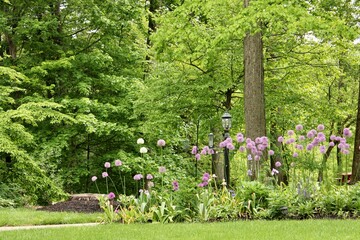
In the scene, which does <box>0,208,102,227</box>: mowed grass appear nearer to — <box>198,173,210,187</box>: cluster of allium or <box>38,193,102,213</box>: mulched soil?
<box>38,193,102,213</box>: mulched soil

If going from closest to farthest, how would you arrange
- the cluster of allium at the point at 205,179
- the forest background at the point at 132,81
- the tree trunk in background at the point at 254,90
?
the cluster of allium at the point at 205,179
the tree trunk in background at the point at 254,90
the forest background at the point at 132,81

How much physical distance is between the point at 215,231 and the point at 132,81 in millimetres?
9102

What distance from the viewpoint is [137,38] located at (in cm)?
1698

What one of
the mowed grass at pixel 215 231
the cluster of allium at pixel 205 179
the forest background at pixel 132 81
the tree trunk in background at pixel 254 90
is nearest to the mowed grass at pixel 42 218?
the mowed grass at pixel 215 231

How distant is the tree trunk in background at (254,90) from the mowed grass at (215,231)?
3.21m

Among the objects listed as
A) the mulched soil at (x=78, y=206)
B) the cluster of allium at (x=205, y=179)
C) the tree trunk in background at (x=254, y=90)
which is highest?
the tree trunk in background at (x=254, y=90)

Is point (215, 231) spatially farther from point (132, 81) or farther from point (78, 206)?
point (132, 81)

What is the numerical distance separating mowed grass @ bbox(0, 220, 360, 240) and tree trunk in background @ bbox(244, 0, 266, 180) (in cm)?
321

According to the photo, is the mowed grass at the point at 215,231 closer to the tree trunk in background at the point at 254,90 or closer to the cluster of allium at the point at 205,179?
the cluster of allium at the point at 205,179

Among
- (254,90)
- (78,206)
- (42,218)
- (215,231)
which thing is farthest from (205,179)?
(78,206)

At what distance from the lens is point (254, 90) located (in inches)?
406

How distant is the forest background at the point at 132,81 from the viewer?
1225cm

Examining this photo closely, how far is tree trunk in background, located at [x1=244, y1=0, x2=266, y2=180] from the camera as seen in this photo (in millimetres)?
10266

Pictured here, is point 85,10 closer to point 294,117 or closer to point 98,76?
point 98,76
